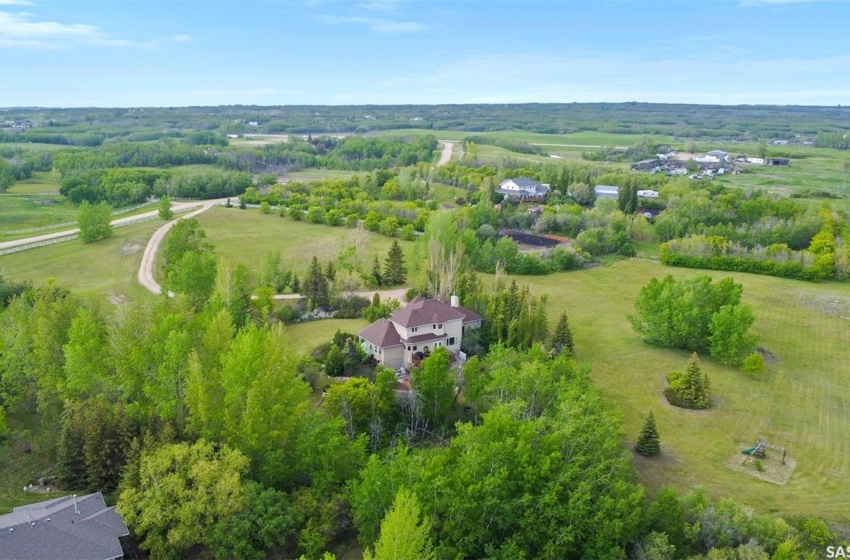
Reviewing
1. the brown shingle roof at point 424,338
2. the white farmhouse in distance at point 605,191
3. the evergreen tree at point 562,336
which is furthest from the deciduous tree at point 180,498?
the white farmhouse in distance at point 605,191

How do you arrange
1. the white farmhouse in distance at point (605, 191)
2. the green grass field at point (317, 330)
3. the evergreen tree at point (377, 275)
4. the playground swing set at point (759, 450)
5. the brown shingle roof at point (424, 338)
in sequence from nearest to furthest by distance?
1. the playground swing set at point (759, 450)
2. the brown shingle roof at point (424, 338)
3. the green grass field at point (317, 330)
4. the evergreen tree at point (377, 275)
5. the white farmhouse in distance at point (605, 191)

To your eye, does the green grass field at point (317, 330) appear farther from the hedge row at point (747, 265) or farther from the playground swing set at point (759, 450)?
the hedge row at point (747, 265)

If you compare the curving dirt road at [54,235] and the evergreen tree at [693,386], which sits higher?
the curving dirt road at [54,235]

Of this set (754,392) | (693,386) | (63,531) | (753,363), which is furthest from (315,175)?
(63,531)

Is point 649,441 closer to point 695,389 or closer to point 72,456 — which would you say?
point 695,389

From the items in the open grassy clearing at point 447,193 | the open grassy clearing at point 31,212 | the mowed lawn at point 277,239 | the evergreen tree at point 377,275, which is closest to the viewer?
the evergreen tree at point 377,275

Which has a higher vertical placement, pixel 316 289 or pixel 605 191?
pixel 605 191
